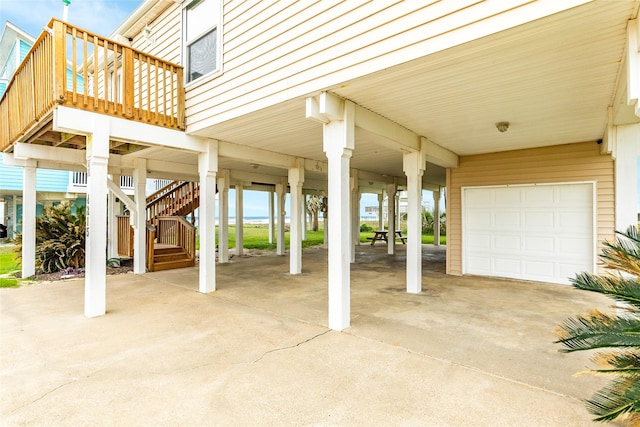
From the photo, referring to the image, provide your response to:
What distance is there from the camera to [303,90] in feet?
12.2

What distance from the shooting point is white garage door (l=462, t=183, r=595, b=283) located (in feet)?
20.4

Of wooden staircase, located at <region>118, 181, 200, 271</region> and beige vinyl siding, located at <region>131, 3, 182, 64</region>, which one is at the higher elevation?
beige vinyl siding, located at <region>131, 3, 182, 64</region>

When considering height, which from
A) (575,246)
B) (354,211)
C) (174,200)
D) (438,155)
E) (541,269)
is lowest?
(541,269)

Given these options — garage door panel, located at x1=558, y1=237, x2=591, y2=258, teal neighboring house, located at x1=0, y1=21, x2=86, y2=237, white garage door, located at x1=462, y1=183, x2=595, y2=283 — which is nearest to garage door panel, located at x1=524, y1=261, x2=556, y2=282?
white garage door, located at x1=462, y1=183, x2=595, y2=283

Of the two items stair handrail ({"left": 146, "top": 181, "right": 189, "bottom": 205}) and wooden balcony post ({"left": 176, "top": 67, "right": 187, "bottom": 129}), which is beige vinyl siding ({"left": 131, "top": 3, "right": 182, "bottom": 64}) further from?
stair handrail ({"left": 146, "top": 181, "right": 189, "bottom": 205})

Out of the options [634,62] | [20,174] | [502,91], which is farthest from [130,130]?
[20,174]

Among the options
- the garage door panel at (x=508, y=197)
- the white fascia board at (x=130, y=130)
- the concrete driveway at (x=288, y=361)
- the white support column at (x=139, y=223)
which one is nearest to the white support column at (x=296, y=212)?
the concrete driveway at (x=288, y=361)

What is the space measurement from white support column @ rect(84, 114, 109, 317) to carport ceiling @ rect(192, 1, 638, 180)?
1478mm

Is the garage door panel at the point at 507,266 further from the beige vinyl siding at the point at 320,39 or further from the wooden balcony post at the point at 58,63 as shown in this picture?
the wooden balcony post at the point at 58,63

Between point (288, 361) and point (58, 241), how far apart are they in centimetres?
755

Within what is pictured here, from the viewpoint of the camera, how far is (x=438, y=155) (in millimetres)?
6523

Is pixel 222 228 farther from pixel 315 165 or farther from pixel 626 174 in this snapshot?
pixel 626 174

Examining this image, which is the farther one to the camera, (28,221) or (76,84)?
(28,221)

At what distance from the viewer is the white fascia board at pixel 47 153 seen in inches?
243
